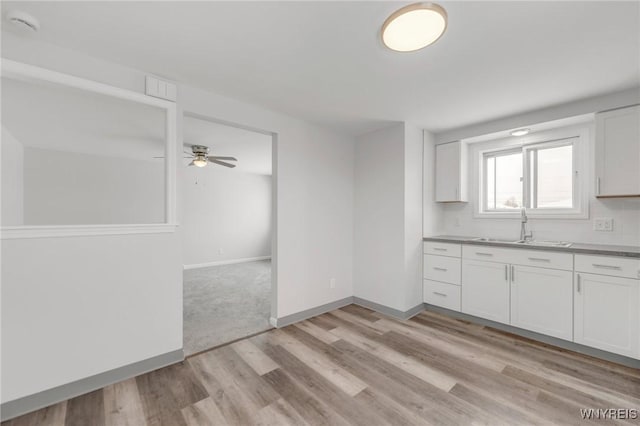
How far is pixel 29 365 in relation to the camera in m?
1.61

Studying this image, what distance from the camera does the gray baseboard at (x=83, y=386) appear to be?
157cm

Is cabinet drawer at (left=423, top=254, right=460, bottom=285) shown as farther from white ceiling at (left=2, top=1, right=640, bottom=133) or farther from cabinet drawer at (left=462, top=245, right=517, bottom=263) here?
white ceiling at (left=2, top=1, right=640, bottom=133)

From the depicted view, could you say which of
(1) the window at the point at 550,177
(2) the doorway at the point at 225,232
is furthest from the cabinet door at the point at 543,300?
(2) the doorway at the point at 225,232

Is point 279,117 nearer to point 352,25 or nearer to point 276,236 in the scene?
point 276,236

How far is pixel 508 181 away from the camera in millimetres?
3307

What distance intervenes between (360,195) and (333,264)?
40.4 inches

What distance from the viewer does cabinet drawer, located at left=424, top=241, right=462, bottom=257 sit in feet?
10.0

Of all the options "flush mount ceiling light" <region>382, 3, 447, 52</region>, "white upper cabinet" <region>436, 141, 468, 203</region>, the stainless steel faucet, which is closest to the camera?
"flush mount ceiling light" <region>382, 3, 447, 52</region>

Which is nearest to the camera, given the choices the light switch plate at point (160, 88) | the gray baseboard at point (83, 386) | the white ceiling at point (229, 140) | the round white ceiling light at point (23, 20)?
the round white ceiling light at point (23, 20)

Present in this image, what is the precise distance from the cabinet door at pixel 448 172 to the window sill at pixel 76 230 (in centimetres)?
320

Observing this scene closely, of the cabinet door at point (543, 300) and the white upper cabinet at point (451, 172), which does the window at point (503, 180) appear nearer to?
the white upper cabinet at point (451, 172)

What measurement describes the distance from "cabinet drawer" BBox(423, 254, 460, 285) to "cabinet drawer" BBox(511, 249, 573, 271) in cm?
59

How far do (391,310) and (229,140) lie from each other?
3.47 m

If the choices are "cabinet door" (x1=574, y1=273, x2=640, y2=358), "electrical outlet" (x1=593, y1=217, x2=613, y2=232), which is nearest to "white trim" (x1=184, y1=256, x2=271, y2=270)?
"cabinet door" (x1=574, y1=273, x2=640, y2=358)
